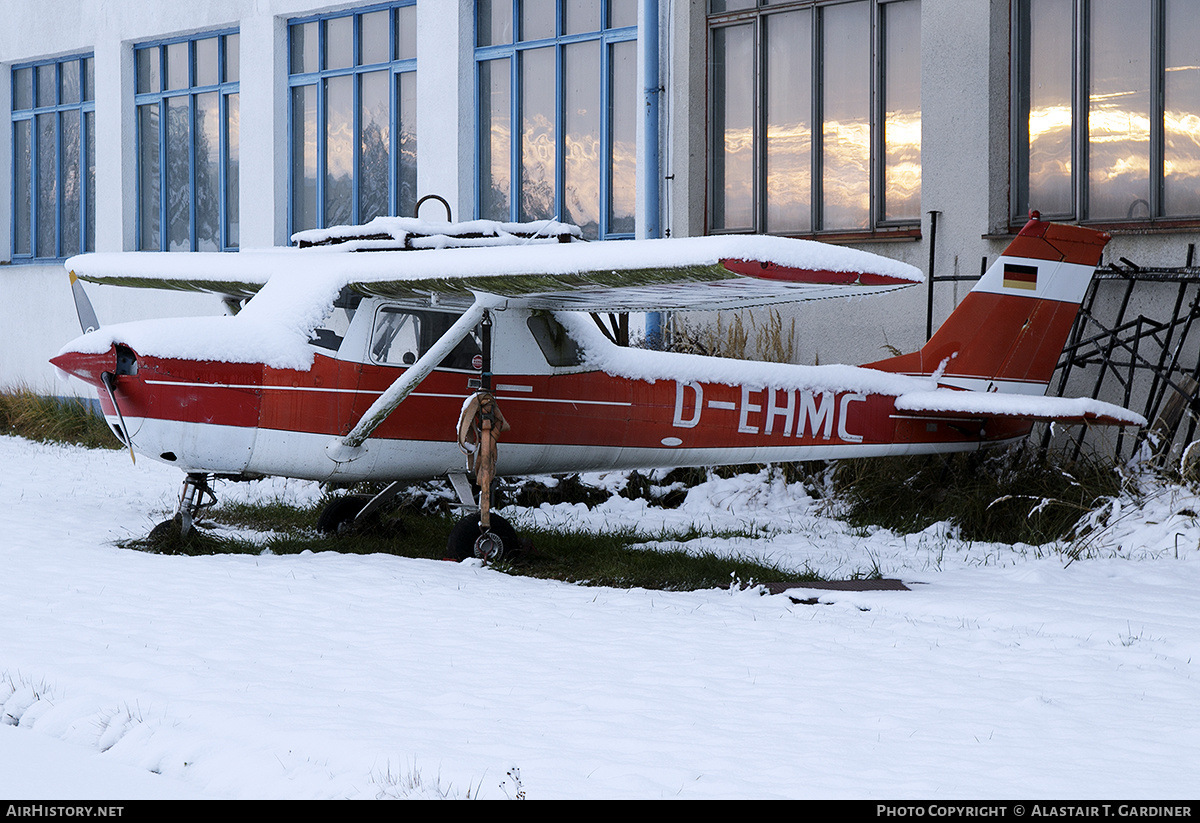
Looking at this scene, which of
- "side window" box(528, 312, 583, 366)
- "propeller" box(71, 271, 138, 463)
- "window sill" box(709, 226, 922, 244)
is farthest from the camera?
"window sill" box(709, 226, 922, 244)

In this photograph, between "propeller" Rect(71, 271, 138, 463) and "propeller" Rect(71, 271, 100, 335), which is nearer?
"propeller" Rect(71, 271, 138, 463)

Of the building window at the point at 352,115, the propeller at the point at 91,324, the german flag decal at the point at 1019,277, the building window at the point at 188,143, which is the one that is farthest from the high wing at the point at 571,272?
the building window at the point at 188,143

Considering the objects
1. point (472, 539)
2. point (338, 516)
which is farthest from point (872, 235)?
point (338, 516)

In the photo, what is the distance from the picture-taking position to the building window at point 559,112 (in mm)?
12875

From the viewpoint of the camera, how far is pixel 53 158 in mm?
17891

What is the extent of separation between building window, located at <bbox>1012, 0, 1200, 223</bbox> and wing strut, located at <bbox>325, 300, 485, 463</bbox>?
5.45m

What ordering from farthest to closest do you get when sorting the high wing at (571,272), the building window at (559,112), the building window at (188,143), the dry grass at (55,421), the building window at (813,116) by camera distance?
the building window at (188,143) → the dry grass at (55,421) → the building window at (559,112) → the building window at (813,116) → the high wing at (571,272)

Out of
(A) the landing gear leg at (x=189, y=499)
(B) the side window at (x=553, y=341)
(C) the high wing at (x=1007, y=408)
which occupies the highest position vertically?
(B) the side window at (x=553, y=341)

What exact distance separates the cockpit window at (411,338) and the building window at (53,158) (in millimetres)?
11368

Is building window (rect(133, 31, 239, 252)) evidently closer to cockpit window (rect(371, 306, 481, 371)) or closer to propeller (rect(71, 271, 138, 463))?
propeller (rect(71, 271, 138, 463))

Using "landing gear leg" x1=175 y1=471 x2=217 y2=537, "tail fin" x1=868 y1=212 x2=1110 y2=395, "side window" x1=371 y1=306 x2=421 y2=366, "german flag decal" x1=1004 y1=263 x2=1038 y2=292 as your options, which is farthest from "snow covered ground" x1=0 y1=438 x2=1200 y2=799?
"german flag decal" x1=1004 y1=263 x2=1038 y2=292

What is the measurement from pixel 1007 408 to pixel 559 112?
698 centimetres

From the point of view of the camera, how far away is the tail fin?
8648 millimetres

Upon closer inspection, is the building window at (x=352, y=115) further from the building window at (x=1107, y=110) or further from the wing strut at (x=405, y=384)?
the wing strut at (x=405, y=384)
